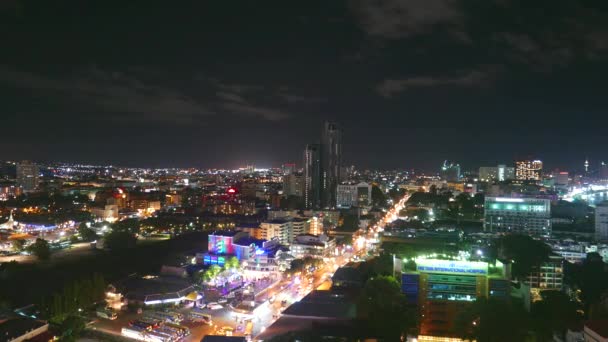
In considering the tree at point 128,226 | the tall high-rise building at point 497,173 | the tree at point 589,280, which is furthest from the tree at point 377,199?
the tree at point 589,280

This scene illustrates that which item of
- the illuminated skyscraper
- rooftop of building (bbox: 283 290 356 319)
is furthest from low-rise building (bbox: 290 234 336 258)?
the illuminated skyscraper

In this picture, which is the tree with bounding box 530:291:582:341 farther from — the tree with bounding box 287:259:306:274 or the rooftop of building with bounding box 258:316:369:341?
the tree with bounding box 287:259:306:274

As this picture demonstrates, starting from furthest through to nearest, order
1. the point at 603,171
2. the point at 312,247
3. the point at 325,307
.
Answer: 1. the point at 603,171
2. the point at 312,247
3. the point at 325,307

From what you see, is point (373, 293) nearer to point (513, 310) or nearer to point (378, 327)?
point (378, 327)

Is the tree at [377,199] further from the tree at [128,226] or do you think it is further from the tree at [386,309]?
the tree at [386,309]

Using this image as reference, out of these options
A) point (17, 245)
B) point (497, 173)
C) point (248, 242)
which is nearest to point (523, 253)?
point (248, 242)

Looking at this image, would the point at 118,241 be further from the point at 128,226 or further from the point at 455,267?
the point at 455,267
